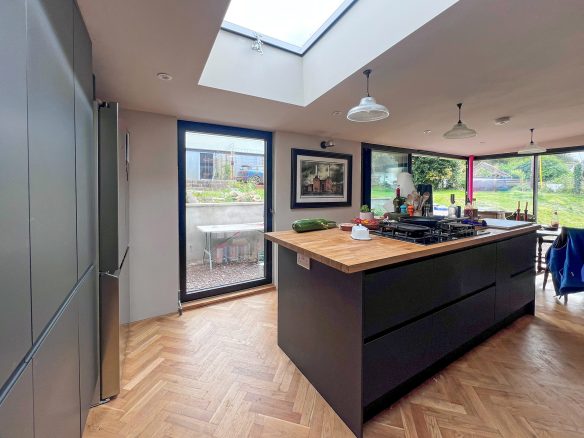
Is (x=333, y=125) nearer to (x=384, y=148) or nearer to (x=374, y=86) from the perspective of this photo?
(x=374, y=86)

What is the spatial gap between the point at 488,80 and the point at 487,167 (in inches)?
182

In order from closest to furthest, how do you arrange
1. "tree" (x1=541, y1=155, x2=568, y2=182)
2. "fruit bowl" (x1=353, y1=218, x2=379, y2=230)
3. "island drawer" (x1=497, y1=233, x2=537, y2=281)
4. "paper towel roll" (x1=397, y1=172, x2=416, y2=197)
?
"fruit bowl" (x1=353, y1=218, x2=379, y2=230) < "island drawer" (x1=497, y1=233, x2=537, y2=281) < "paper towel roll" (x1=397, y1=172, x2=416, y2=197) < "tree" (x1=541, y1=155, x2=568, y2=182)

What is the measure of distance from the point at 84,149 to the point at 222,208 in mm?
2024

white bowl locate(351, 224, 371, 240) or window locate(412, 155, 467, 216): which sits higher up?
window locate(412, 155, 467, 216)

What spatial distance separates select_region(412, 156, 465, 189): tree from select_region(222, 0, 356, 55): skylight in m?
3.65

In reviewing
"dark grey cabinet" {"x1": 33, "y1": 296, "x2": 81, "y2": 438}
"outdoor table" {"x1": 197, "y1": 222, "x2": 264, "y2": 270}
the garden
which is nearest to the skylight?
"outdoor table" {"x1": 197, "y1": 222, "x2": 264, "y2": 270}

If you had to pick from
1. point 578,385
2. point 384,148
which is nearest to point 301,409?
point 578,385

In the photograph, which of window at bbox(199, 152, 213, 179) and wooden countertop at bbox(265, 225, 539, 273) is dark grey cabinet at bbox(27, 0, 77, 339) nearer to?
wooden countertop at bbox(265, 225, 539, 273)

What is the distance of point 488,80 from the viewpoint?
2.04 m

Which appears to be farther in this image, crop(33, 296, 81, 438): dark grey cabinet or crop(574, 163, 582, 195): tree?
crop(574, 163, 582, 195): tree

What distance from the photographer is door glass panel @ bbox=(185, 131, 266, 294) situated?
3.13m

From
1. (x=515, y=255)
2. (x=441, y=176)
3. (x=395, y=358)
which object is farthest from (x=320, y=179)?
(x=441, y=176)

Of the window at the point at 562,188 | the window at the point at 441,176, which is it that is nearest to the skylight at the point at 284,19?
the window at the point at 441,176

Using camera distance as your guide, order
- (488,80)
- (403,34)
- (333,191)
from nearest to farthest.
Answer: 1. (403,34)
2. (488,80)
3. (333,191)
